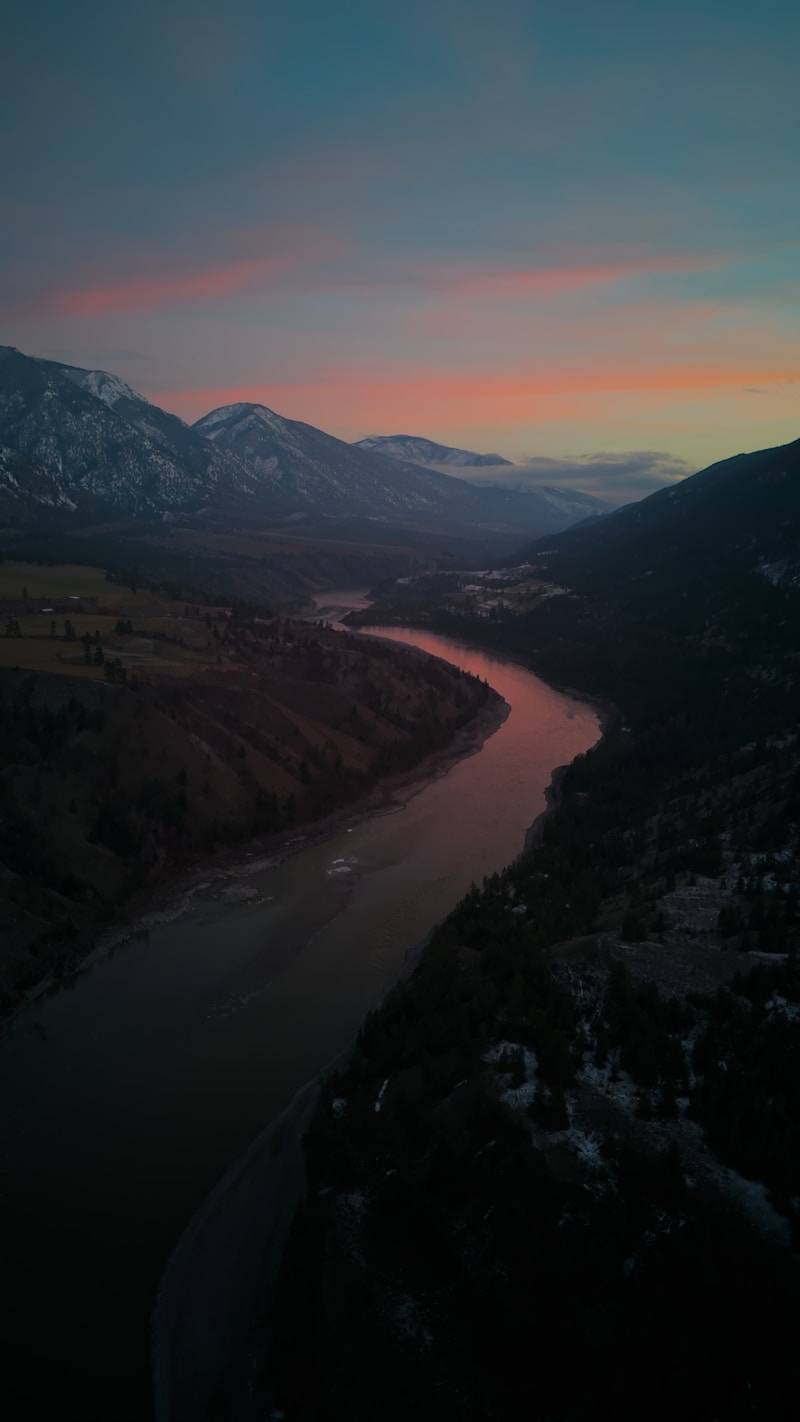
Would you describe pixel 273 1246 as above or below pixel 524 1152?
below

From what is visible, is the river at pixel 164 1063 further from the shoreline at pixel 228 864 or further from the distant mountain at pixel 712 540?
the distant mountain at pixel 712 540

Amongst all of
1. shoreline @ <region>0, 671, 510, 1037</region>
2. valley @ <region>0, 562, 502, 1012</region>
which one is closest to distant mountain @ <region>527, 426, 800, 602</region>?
valley @ <region>0, 562, 502, 1012</region>

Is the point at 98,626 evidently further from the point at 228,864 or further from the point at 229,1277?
the point at 229,1277

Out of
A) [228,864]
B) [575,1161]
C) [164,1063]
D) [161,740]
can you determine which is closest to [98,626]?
[161,740]

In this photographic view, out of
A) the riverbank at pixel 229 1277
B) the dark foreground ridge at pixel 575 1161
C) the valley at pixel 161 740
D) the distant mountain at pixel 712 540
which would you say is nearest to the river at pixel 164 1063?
the riverbank at pixel 229 1277

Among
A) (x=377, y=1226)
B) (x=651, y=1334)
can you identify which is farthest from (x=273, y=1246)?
(x=651, y=1334)

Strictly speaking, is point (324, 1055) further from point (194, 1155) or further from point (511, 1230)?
point (511, 1230)
